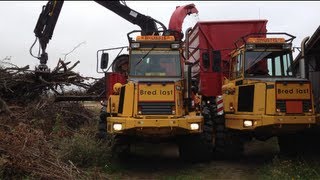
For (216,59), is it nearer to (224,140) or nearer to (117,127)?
(224,140)

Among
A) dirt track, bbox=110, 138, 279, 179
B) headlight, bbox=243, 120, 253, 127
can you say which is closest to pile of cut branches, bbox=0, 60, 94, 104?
dirt track, bbox=110, 138, 279, 179

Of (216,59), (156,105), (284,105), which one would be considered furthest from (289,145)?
(156,105)

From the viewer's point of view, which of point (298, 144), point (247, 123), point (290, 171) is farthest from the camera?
point (298, 144)

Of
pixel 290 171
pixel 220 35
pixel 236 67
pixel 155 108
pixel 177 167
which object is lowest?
pixel 177 167

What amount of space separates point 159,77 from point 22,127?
10.8 ft

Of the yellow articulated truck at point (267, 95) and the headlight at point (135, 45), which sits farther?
the headlight at point (135, 45)

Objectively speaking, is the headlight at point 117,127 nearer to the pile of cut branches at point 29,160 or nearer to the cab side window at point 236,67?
the pile of cut branches at point 29,160

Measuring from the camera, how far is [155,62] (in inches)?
447

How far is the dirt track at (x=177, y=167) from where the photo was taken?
33.7ft

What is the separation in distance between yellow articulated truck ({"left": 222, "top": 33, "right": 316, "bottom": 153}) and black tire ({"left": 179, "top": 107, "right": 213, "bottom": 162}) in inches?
28.3

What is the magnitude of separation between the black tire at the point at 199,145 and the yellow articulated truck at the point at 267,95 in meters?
0.72

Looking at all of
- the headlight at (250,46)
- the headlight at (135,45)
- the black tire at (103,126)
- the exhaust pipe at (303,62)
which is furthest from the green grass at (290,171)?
the headlight at (135,45)

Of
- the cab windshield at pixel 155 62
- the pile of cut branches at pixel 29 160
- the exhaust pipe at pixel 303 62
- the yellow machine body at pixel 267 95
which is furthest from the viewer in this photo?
the exhaust pipe at pixel 303 62

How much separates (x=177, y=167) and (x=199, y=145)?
0.76m
